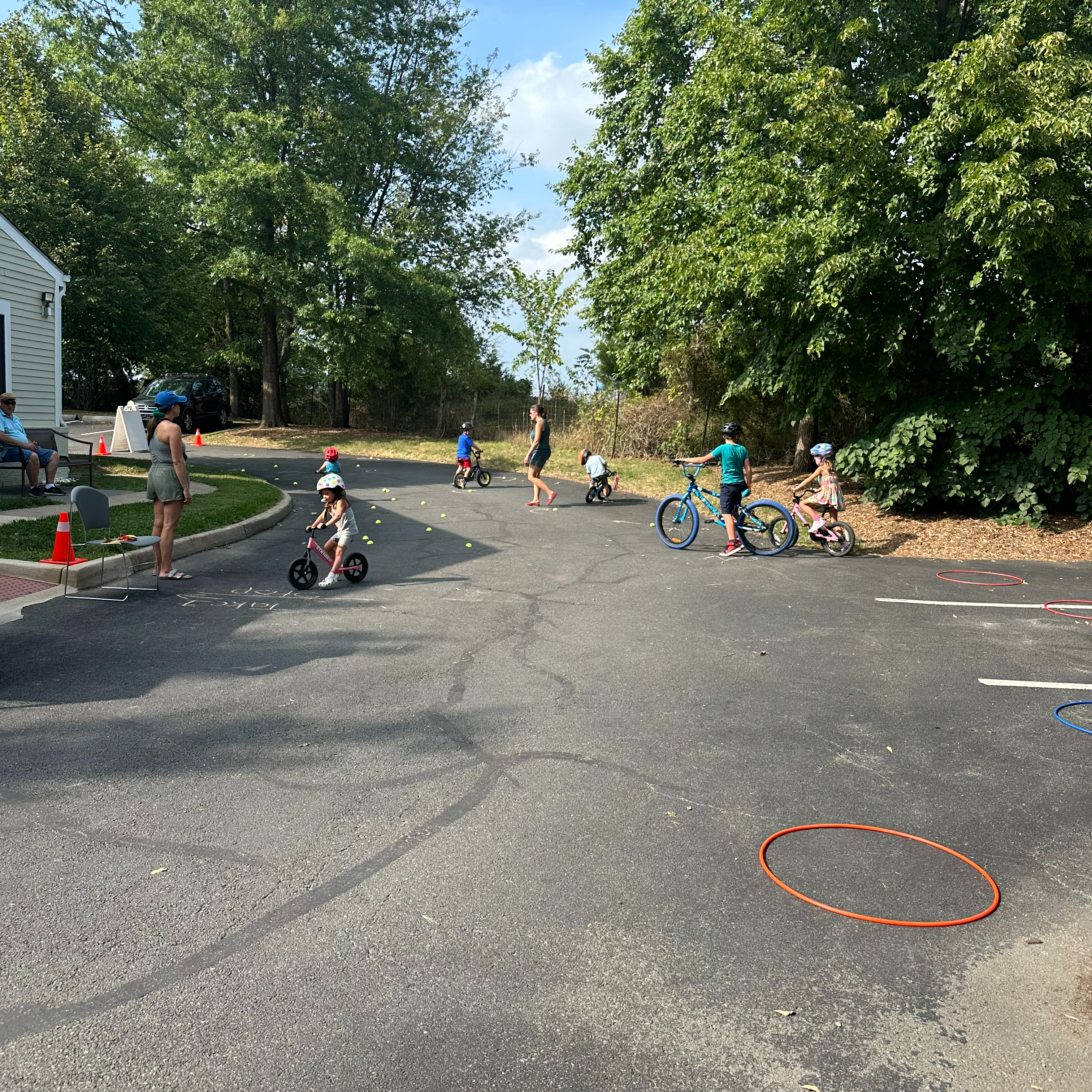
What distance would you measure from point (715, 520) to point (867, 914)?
968 cm

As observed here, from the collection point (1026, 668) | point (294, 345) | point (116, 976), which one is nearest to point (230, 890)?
point (116, 976)

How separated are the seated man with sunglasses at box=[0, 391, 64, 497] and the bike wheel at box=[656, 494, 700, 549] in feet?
Answer: 29.5

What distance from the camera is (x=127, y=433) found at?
72.7 feet

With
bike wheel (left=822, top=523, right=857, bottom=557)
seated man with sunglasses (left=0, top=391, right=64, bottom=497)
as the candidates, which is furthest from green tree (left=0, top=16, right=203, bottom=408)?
bike wheel (left=822, top=523, right=857, bottom=557)

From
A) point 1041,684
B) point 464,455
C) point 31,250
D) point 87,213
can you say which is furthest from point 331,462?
point 87,213

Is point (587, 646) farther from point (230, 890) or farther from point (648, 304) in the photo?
point (648, 304)

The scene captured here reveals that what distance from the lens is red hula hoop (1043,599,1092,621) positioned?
29.6ft

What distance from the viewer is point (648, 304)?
2005 cm

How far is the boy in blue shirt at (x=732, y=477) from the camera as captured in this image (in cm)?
1198

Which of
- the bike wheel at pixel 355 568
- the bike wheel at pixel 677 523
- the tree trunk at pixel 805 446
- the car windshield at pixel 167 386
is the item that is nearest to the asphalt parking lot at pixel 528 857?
the bike wheel at pixel 355 568

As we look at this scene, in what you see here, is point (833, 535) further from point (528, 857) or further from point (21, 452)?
point (21, 452)

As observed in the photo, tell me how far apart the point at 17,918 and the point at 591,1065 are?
2.20 meters

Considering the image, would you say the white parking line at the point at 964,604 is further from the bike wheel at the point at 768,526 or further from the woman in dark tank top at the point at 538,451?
the woman in dark tank top at the point at 538,451

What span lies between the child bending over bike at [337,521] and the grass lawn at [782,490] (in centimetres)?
752
